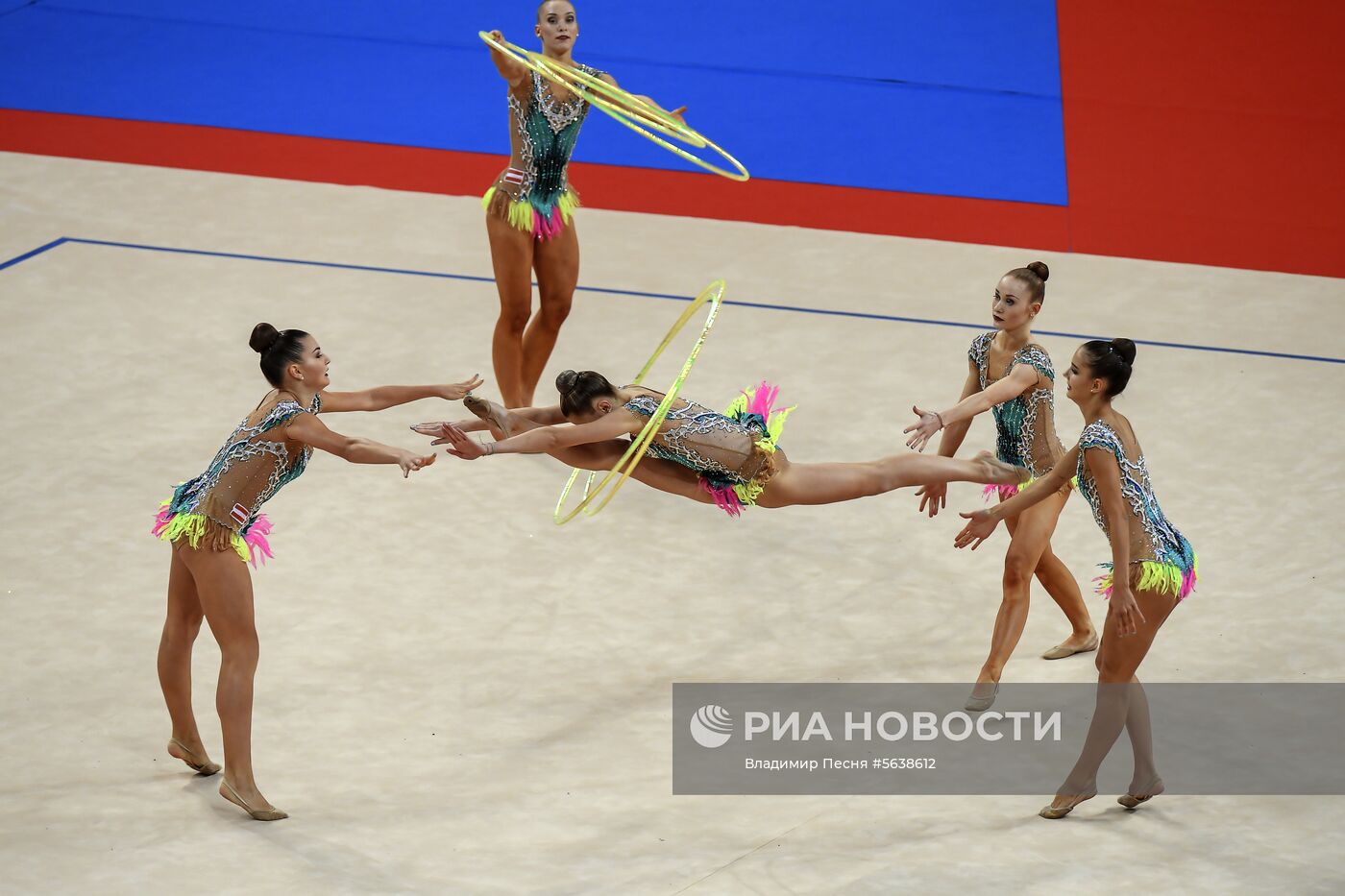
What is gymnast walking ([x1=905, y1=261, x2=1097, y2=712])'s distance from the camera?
5.64 metres

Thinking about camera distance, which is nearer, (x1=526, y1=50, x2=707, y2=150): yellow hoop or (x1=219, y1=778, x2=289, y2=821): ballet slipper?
(x1=219, y1=778, x2=289, y2=821): ballet slipper

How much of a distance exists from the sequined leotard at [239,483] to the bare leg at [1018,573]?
2548 mm

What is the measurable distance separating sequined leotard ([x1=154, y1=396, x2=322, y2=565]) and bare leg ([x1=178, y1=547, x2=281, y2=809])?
58 millimetres

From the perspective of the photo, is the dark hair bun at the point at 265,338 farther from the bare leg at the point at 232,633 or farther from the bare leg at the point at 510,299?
the bare leg at the point at 510,299

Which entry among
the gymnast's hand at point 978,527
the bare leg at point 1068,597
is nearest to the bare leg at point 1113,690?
the gymnast's hand at point 978,527

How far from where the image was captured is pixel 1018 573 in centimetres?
583

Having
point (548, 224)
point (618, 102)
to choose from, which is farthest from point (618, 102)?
point (548, 224)

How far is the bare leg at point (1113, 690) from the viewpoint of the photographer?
5129 millimetres

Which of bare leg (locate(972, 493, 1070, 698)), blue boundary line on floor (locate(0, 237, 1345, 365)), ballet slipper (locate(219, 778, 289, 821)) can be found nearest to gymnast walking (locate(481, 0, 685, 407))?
blue boundary line on floor (locate(0, 237, 1345, 365))

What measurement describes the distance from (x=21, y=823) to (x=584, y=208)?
611 cm

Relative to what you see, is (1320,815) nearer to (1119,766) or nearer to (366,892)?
(1119,766)

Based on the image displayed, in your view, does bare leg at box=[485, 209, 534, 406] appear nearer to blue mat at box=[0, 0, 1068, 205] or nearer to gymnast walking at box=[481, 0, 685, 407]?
gymnast walking at box=[481, 0, 685, 407]

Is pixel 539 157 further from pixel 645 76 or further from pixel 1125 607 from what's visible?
pixel 645 76

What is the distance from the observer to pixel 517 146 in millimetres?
7441
